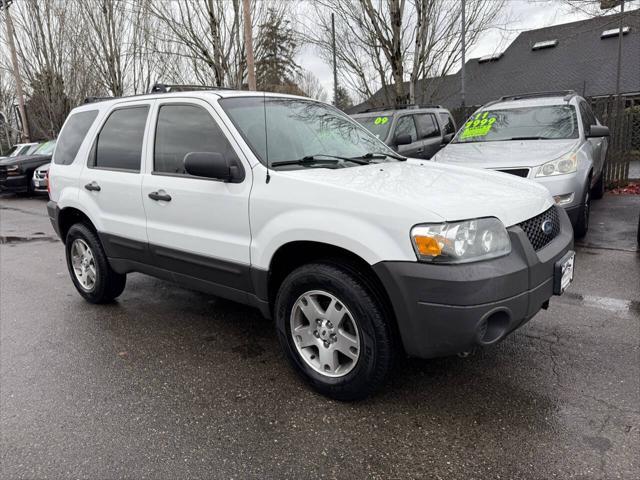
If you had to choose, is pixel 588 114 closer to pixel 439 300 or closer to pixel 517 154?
pixel 517 154

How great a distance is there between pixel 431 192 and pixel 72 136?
12.2ft

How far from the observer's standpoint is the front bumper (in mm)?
2426

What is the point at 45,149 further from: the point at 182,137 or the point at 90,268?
the point at 182,137

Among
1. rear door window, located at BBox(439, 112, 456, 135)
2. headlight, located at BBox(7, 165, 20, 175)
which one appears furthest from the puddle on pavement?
headlight, located at BBox(7, 165, 20, 175)

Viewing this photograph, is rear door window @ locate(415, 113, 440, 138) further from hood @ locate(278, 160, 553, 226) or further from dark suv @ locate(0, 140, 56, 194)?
dark suv @ locate(0, 140, 56, 194)

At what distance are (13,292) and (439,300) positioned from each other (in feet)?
16.1

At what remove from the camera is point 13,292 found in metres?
5.40

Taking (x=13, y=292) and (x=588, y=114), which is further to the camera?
(x=588, y=114)

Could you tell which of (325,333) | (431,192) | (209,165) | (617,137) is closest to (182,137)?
(209,165)

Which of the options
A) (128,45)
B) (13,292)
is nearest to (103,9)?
(128,45)

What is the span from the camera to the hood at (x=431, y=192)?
8.30 feet

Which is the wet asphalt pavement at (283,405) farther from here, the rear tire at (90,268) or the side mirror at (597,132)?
the side mirror at (597,132)

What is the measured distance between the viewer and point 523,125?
699cm

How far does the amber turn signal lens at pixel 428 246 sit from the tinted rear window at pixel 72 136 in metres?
3.46
